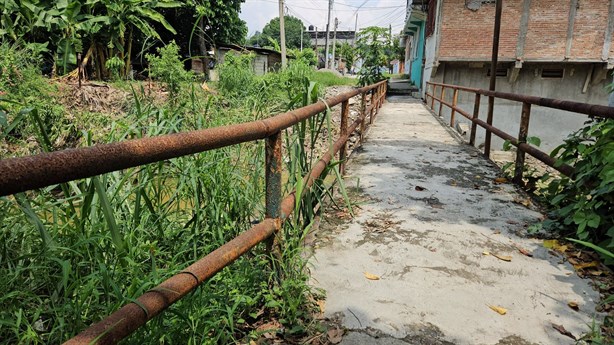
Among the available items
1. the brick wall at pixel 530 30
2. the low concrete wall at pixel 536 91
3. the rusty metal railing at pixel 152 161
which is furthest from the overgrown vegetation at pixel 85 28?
the low concrete wall at pixel 536 91

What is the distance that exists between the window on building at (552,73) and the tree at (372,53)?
621 cm

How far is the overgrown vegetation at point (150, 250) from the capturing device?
1.38 meters

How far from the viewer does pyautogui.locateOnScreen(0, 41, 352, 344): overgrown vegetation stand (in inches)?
54.5

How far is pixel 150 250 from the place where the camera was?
1.63 metres

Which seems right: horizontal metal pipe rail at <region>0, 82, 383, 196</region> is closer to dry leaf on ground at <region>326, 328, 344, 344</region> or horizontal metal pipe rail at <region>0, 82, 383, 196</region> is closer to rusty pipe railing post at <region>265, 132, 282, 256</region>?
rusty pipe railing post at <region>265, 132, 282, 256</region>

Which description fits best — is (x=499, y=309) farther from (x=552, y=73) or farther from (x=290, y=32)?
(x=290, y=32)

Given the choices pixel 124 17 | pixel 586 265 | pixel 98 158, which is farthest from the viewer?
pixel 124 17

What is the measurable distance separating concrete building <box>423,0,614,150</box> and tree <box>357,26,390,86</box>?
255 centimetres

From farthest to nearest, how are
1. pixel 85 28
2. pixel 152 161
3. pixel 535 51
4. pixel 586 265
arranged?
pixel 535 51, pixel 85 28, pixel 586 265, pixel 152 161

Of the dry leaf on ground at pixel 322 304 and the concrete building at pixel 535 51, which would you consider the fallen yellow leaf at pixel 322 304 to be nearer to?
the dry leaf on ground at pixel 322 304

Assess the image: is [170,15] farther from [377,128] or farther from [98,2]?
[377,128]

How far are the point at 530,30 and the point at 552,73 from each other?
2204 mm

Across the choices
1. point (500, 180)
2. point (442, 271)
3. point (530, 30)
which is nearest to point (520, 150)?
point (500, 180)

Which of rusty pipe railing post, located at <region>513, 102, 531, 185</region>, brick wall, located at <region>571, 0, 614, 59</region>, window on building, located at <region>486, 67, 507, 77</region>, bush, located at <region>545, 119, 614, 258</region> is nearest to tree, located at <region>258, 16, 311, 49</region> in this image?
window on building, located at <region>486, 67, 507, 77</region>
